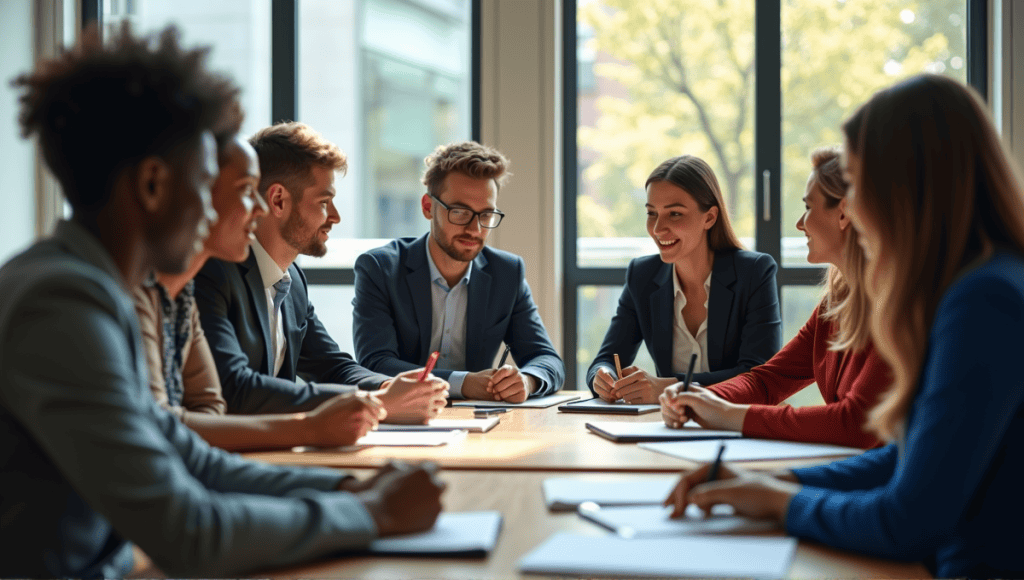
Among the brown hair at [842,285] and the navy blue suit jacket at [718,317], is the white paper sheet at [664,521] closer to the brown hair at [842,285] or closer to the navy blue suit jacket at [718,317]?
the brown hair at [842,285]

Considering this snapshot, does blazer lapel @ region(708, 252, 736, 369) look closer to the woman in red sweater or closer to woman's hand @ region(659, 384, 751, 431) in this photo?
the woman in red sweater

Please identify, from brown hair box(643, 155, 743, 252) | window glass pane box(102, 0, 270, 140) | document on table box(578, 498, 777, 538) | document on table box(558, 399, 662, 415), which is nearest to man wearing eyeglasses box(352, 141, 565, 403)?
document on table box(558, 399, 662, 415)

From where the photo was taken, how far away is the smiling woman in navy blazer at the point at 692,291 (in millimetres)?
3053

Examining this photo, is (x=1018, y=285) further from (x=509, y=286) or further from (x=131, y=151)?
(x=509, y=286)

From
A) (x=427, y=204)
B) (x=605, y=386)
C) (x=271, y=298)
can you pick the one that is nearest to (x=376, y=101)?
(x=427, y=204)

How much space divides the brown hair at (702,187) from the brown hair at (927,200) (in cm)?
204

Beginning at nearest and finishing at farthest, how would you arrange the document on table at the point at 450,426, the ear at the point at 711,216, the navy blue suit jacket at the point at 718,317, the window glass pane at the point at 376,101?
the document on table at the point at 450,426 → the navy blue suit jacket at the point at 718,317 → the ear at the point at 711,216 → the window glass pane at the point at 376,101

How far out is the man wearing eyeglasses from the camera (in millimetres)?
3088

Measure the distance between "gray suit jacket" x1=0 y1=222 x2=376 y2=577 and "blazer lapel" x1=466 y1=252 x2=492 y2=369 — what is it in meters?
2.13

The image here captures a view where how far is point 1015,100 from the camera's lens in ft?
13.3

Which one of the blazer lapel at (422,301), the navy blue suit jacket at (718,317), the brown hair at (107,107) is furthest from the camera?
the blazer lapel at (422,301)

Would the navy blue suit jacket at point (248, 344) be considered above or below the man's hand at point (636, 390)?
above

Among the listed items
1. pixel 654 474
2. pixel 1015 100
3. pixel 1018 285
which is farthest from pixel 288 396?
pixel 1015 100

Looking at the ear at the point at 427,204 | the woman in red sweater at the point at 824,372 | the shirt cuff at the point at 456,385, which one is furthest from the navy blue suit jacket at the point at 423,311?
the woman in red sweater at the point at 824,372
